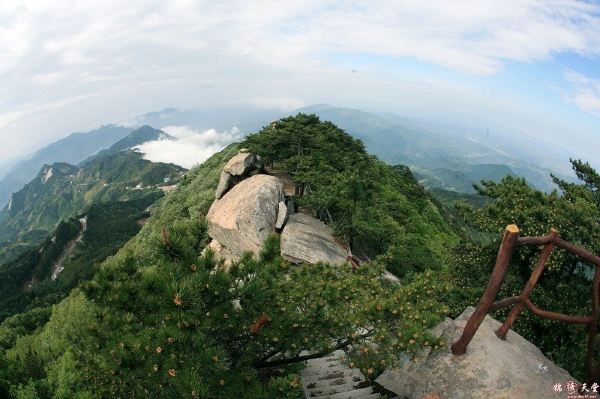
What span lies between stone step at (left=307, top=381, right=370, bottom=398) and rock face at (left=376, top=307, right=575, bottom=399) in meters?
2.53

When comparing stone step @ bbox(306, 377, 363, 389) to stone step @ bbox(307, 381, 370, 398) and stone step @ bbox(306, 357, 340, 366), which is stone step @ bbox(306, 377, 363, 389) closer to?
stone step @ bbox(307, 381, 370, 398)

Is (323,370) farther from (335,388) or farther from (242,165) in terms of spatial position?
(242,165)

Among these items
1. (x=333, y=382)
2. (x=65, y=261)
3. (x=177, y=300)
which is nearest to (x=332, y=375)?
(x=333, y=382)

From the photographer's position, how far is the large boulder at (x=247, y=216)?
22.8 metres

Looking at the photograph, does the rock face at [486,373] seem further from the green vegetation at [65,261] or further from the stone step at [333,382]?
the green vegetation at [65,261]

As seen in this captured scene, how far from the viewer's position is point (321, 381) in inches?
504

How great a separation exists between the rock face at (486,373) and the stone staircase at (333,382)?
2027 mm

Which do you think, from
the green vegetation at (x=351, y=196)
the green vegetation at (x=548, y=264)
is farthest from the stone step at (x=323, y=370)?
the green vegetation at (x=351, y=196)

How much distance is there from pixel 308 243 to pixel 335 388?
37.9 feet

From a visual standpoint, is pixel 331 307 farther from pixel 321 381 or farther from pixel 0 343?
pixel 0 343

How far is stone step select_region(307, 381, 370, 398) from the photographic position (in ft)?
38.8

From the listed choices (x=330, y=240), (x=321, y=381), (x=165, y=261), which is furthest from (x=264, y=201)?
(x=165, y=261)

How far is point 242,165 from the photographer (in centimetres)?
3033

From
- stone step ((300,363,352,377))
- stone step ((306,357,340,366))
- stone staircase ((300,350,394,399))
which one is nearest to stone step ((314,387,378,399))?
stone staircase ((300,350,394,399))
